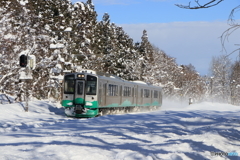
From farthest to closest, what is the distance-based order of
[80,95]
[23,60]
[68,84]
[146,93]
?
[146,93] < [68,84] < [80,95] < [23,60]

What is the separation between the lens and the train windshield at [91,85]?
2278cm

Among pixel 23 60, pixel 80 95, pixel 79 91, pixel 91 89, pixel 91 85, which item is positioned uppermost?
pixel 23 60

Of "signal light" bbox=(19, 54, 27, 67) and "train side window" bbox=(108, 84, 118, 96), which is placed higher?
"signal light" bbox=(19, 54, 27, 67)

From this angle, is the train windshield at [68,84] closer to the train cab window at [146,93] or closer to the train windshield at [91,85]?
the train windshield at [91,85]

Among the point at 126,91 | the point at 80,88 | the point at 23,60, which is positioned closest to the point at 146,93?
the point at 126,91

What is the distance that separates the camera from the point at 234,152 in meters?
8.56

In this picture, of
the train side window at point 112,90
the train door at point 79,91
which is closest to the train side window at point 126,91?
the train side window at point 112,90

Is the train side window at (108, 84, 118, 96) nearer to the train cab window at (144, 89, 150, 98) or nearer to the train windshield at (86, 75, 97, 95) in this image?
the train windshield at (86, 75, 97, 95)

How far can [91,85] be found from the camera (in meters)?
22.8

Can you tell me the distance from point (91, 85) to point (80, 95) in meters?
0.92

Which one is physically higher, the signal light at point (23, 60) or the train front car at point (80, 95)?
the signal light at point (23, 60)

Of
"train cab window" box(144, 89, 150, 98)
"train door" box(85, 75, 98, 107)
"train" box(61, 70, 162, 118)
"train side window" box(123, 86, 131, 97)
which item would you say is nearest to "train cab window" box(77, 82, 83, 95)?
"train" box(61, 70, 162, 118)

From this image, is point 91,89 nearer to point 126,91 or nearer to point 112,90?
point 112,90

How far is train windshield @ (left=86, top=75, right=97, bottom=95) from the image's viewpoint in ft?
74.7
